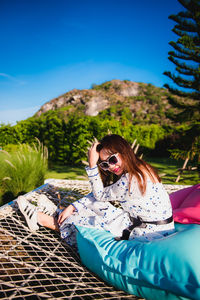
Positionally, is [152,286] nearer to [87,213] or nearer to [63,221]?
[87,213]

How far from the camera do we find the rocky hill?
49.8 meters

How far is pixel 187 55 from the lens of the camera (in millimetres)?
6008

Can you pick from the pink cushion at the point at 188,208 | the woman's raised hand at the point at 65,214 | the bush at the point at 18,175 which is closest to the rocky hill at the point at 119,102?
the bush at the point at 18,175

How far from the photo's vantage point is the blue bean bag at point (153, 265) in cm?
103

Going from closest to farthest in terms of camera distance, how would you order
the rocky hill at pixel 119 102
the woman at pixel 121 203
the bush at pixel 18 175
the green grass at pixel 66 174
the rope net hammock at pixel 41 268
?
the rope net hammock at pixel 41 268 < the woman at pixel 121 203 < the bush at pixel 18 175 < the green grass at pixel 66 174 < the rocky hill at pixel 119 102

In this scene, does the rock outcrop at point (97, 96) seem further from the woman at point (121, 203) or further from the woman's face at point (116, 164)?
the woman's face at point (116, 164)

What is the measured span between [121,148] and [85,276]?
94 centimetres

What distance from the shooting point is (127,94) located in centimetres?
6612

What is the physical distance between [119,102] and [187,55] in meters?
55.1

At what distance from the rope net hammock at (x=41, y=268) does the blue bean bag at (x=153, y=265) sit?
0.10m

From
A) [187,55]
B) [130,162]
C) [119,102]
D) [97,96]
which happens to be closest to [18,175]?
[130,162]

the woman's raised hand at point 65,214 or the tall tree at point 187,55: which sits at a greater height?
the tall tree at point 187,55

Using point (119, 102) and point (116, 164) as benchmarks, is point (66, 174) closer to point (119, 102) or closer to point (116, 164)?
point (116, 164)

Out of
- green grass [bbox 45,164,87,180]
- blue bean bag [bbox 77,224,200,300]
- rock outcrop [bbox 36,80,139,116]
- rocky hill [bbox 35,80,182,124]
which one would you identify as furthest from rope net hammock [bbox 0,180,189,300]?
rock outcrop [bbox 36,80,139,116]
